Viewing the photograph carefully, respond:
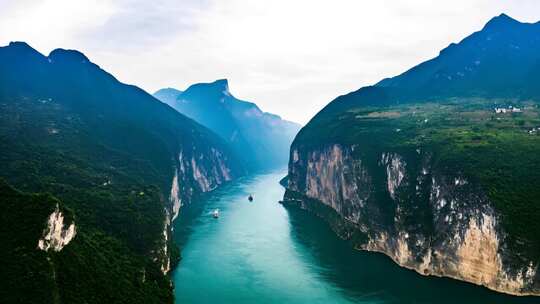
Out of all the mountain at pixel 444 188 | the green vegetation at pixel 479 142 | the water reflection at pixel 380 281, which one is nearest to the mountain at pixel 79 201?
the water reflection at pixel 380 281

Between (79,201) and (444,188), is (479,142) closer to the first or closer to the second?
(444,188)

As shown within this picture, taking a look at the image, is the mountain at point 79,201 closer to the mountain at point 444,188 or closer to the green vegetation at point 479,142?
the mountain at point 444,188

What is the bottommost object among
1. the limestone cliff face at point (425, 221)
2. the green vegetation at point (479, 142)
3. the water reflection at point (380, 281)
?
the water reflection at point (380, 281)

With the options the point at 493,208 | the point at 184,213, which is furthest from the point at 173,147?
the point at 493,208

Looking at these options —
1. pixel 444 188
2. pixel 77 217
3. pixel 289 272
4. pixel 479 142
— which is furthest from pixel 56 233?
pixel 479 142

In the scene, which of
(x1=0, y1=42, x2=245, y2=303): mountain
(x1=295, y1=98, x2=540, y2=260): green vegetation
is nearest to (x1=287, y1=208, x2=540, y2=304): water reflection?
(x1=295, y1=98, x2=540, y2=260): green vegetation

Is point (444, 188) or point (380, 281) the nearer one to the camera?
point (380, 281)
